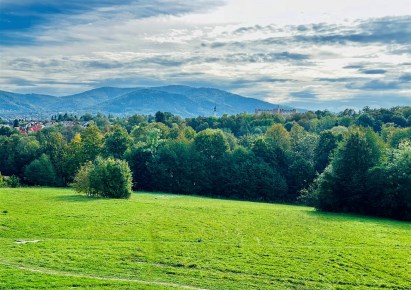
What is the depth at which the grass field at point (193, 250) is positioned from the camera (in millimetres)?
26547

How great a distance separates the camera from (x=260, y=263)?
99.1 feet

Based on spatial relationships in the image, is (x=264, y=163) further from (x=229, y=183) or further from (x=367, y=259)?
(x=367, y=259)

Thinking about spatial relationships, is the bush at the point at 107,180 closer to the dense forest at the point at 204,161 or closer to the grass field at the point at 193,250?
the grass field at the point at 193,250

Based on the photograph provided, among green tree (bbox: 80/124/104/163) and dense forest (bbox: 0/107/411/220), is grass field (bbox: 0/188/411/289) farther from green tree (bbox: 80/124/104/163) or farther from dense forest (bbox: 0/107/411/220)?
green tree (bbox: 80/124/104/163)

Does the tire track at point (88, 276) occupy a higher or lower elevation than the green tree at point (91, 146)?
lower

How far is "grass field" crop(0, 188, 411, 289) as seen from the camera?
26.5m

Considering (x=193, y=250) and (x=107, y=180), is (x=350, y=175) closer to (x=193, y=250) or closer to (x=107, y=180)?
(x=107, y=180)

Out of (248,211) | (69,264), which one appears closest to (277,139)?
(248,211)

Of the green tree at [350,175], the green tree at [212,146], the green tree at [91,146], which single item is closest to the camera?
the green tree at [350,175]

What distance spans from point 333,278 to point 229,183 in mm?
64591

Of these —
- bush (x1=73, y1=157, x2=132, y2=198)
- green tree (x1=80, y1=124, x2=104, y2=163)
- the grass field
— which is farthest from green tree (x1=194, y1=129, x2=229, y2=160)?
the grass field

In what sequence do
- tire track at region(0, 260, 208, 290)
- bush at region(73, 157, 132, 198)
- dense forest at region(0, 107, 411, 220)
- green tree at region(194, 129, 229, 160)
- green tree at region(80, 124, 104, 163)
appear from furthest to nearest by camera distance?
green tree at region(80, 124, 104, 163) < green tree at region(194, 129, 229, 160) < dense forest at region(0, 107, 411, 220) < bush at region(73, 157, 132, 198) < tire track at region(0, 260, 208, 290)

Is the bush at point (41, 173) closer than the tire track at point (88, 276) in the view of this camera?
No

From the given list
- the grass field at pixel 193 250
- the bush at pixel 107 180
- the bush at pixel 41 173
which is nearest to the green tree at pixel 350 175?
the grass field at pixel 193 250
